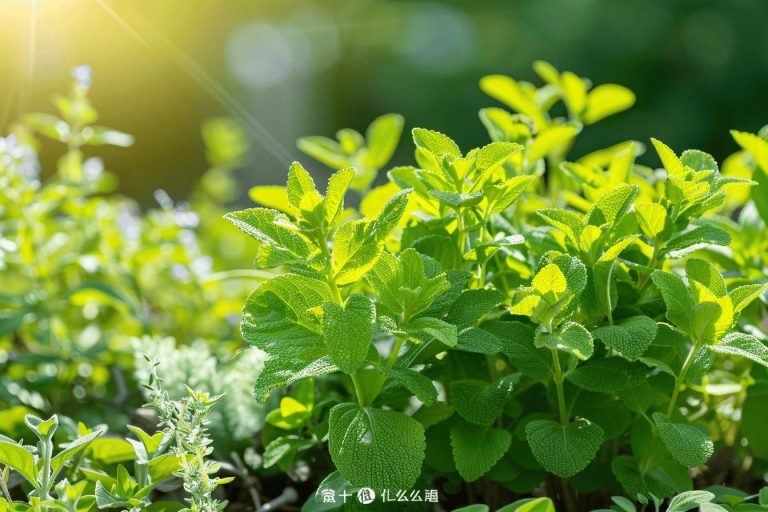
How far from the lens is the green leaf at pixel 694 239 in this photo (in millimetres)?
613

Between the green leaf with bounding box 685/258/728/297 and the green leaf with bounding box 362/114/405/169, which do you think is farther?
the green leaf with bounding box 362/114/405/169

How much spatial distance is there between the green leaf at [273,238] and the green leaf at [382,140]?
1.16 ft

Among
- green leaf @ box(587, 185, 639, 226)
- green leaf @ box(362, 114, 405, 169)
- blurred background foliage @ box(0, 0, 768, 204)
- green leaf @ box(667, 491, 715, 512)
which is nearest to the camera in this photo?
green leaf @ box(667, 491, 715, 512)

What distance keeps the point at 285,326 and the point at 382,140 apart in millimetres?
396

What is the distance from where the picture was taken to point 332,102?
617 cm

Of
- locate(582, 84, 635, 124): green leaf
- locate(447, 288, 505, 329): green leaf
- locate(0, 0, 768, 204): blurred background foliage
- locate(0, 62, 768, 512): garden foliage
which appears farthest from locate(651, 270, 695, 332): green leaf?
locate(0, 0, 768, 204): blurred background foliage

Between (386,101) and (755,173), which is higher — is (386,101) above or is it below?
above

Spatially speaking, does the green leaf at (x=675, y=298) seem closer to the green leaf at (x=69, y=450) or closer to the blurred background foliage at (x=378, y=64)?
the green leaf at (x=69, y=450)

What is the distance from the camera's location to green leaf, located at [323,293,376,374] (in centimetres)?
53

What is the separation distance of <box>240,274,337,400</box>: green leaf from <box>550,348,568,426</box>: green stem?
159mm

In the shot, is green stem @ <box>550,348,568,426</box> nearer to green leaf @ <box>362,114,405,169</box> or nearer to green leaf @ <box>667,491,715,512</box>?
green leaf @ <box>667,491,715,512</box>

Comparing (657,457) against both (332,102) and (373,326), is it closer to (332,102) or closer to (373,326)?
(373,326)

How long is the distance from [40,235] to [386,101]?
15.8 feet

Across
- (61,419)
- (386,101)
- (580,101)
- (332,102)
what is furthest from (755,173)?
(332,102)
